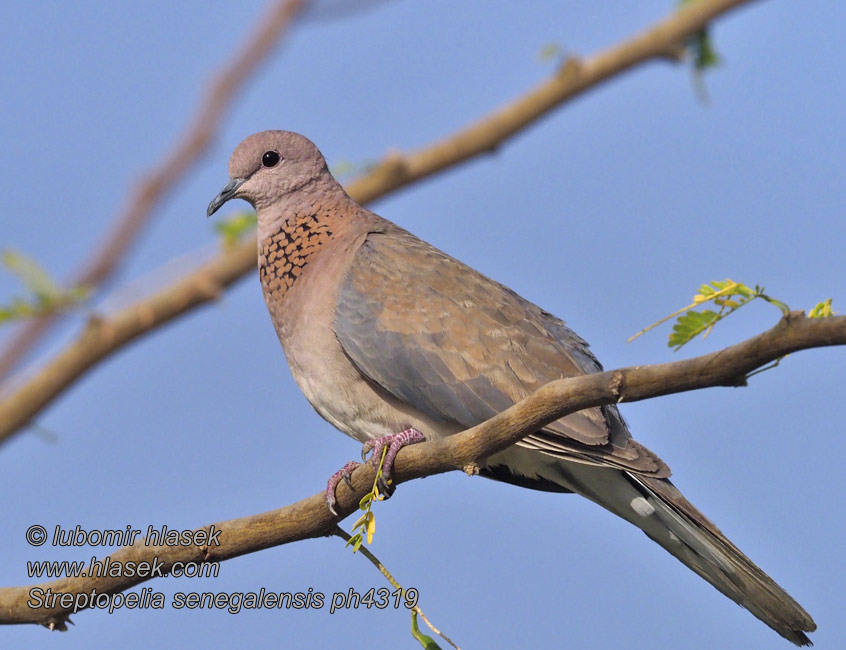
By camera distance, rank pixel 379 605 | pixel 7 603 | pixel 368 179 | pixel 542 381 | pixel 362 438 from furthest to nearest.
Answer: pixel 368 179 → pixel 362 438 → pixel 542 381 → pixel 379 605 → pixel 7 603

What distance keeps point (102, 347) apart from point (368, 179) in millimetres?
1413

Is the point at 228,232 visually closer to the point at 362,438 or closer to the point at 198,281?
the point at 198,281

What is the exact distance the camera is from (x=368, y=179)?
4680 millimetres

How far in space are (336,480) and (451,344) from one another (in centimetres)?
82

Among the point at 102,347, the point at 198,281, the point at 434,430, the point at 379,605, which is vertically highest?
the point at 198,281

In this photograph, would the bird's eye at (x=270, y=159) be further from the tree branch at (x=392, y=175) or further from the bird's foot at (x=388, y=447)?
the bird's foot at (x=388, y=447)

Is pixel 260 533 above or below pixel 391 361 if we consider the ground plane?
below

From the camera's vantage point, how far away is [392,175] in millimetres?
4578

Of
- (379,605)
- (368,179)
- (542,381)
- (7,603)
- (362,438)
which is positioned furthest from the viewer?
(368,179)

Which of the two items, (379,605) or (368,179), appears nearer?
(379,605)

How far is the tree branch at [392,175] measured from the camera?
380 cm

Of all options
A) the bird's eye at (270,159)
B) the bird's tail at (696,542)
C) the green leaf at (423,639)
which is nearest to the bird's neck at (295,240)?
the bird's eye at (270,159)

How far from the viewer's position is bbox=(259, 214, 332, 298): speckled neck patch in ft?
15.1

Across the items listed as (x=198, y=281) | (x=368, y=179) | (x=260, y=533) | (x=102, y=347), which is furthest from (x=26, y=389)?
(x=368, y=179)
